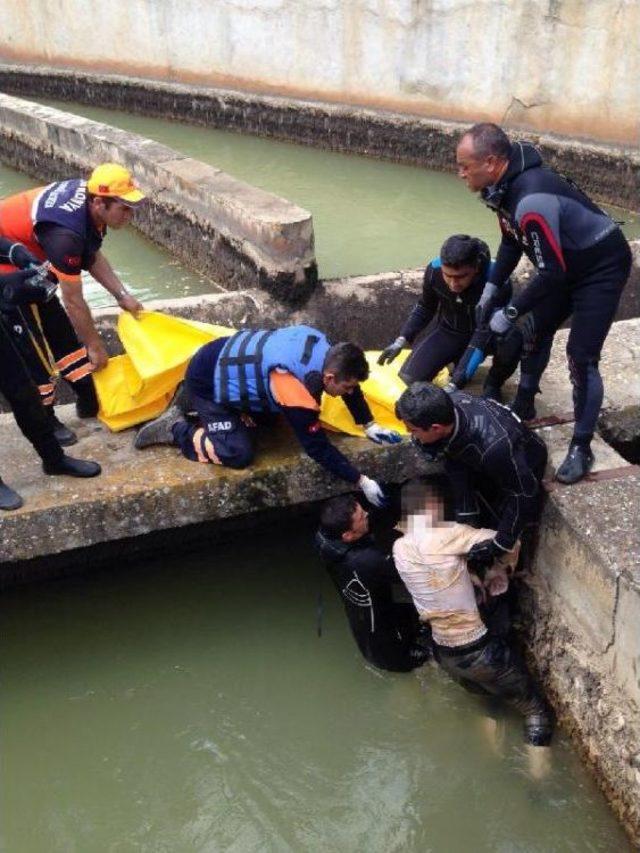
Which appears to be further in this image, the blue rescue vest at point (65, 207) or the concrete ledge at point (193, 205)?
the concrete ledge at point (193, 205)

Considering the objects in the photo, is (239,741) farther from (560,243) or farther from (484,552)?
(560,243)

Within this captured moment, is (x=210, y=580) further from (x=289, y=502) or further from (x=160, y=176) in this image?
(x=160, y=176)

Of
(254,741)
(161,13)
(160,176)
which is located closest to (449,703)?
(254,741)

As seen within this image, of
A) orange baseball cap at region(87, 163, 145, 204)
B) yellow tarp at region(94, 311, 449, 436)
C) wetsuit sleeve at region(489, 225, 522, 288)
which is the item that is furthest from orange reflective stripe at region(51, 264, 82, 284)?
wetsuit sleeve at region(489, 225, 522, 288)

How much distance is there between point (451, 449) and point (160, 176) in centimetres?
525

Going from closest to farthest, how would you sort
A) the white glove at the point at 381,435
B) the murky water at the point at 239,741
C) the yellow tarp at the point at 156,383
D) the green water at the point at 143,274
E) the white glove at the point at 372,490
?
the murky water at the point at 239,741, the white glove at the point at 372,490, the white glove at the point at 381,435, the yellow tarp at the point at 156,383, the green water at the point at 143,274

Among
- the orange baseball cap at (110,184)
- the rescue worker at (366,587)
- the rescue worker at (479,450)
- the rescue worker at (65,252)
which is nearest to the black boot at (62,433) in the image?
the rescue worker at (65,252)

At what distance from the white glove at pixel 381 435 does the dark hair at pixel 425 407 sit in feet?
2.64

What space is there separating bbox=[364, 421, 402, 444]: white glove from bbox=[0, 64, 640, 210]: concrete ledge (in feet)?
21.3

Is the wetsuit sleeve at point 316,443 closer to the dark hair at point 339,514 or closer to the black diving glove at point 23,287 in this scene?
the dark hair at point 339,514

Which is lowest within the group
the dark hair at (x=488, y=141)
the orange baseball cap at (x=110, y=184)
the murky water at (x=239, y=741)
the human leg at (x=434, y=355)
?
the murky water at (x=239, y=741)

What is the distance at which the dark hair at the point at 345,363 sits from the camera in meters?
3.28

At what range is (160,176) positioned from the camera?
24.2 feet

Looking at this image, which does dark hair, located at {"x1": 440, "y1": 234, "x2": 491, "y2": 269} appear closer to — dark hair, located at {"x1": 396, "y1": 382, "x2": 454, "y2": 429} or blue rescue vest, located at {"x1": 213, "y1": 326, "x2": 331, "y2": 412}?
blue rescue vest, located at {"x1": 213, "y1": 326, "x2": 331, "y2": 412}
